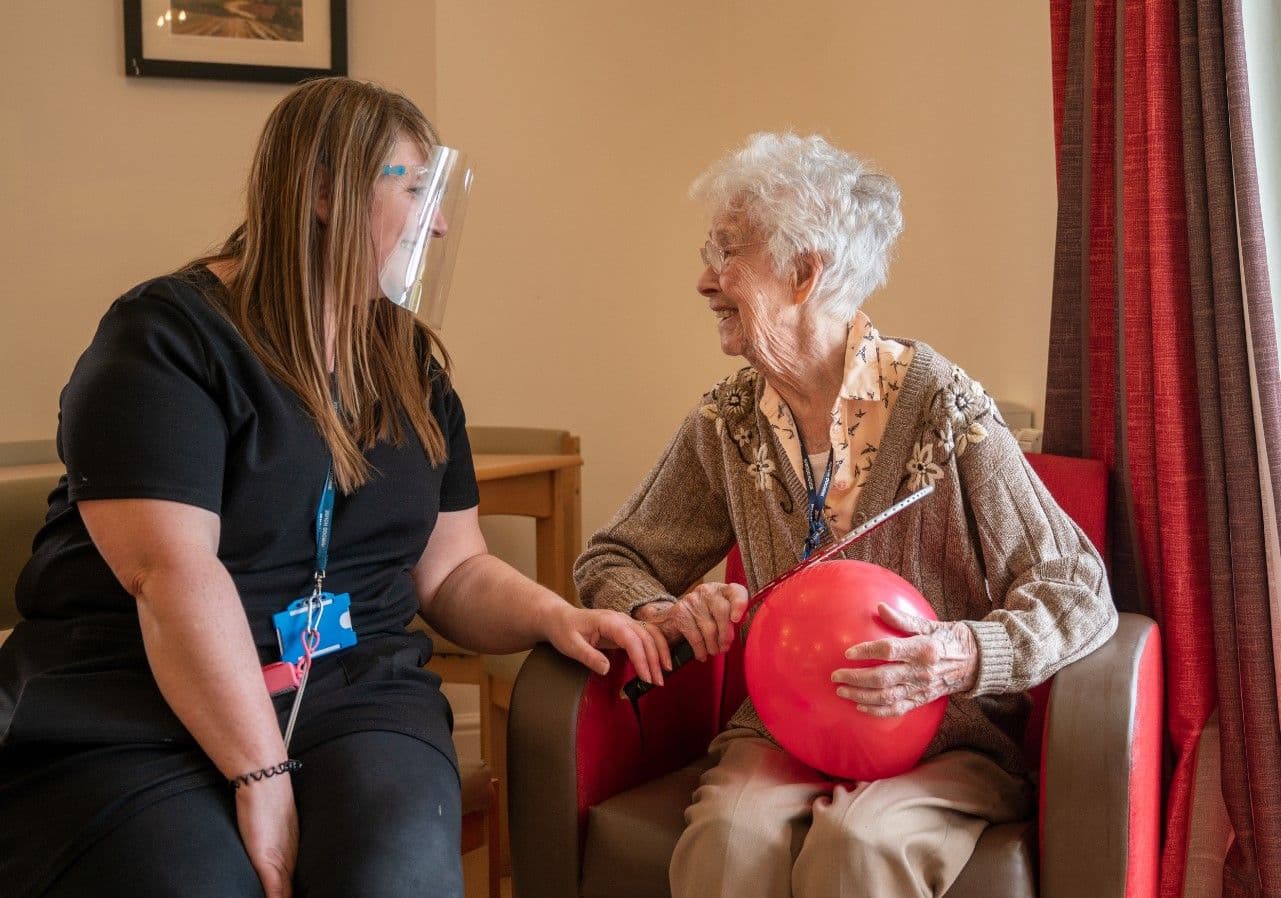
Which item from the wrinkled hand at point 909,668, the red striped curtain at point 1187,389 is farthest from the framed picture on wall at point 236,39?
the wrinkled hand at point 909,668

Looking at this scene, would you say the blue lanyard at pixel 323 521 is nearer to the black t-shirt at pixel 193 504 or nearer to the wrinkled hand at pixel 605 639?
the black t-shirt at pixel 193 504

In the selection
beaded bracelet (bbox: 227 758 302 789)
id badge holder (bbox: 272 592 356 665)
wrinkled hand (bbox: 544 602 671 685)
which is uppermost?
id badge holder (bbox: 272 592 356 665)

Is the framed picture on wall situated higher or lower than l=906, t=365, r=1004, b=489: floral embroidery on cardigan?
higher

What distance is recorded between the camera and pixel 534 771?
1.61m

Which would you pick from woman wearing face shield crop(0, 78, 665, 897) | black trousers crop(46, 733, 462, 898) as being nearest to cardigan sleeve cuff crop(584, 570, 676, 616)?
woman wearing face shield crop(0, 78, 665, 897)

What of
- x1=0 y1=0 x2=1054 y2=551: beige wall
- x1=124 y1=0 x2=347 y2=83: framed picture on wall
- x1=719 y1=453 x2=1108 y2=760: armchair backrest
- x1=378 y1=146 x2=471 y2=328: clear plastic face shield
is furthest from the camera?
x1=124 y1=0 x2=347 y2=83: framed picture on wall

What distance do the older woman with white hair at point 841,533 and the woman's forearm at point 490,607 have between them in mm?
140

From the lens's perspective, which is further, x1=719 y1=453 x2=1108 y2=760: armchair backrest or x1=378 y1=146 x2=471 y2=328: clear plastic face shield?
x1=719 y1=453 x2=1108 y2=760: armchair backrest

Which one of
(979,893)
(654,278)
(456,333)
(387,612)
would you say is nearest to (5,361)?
(456,333)

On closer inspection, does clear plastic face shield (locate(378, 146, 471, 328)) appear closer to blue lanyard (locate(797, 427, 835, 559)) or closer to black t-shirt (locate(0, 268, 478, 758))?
black t-shirt (locate(0, 268, 478, 758))

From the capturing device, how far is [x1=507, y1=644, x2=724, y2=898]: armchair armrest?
5.23ft

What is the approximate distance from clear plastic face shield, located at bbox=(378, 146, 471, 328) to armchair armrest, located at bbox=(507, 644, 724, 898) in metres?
0.51

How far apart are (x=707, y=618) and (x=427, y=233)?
616mm

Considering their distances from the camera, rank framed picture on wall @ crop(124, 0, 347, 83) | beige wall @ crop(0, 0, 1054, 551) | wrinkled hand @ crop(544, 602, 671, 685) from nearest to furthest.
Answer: wrinkled hand @ crop(544, 602, 671, 685)
beige wall @ crop(0, 0, 1054, 551)
framed picture on wall @ crop(124, 0, 347, 83)
